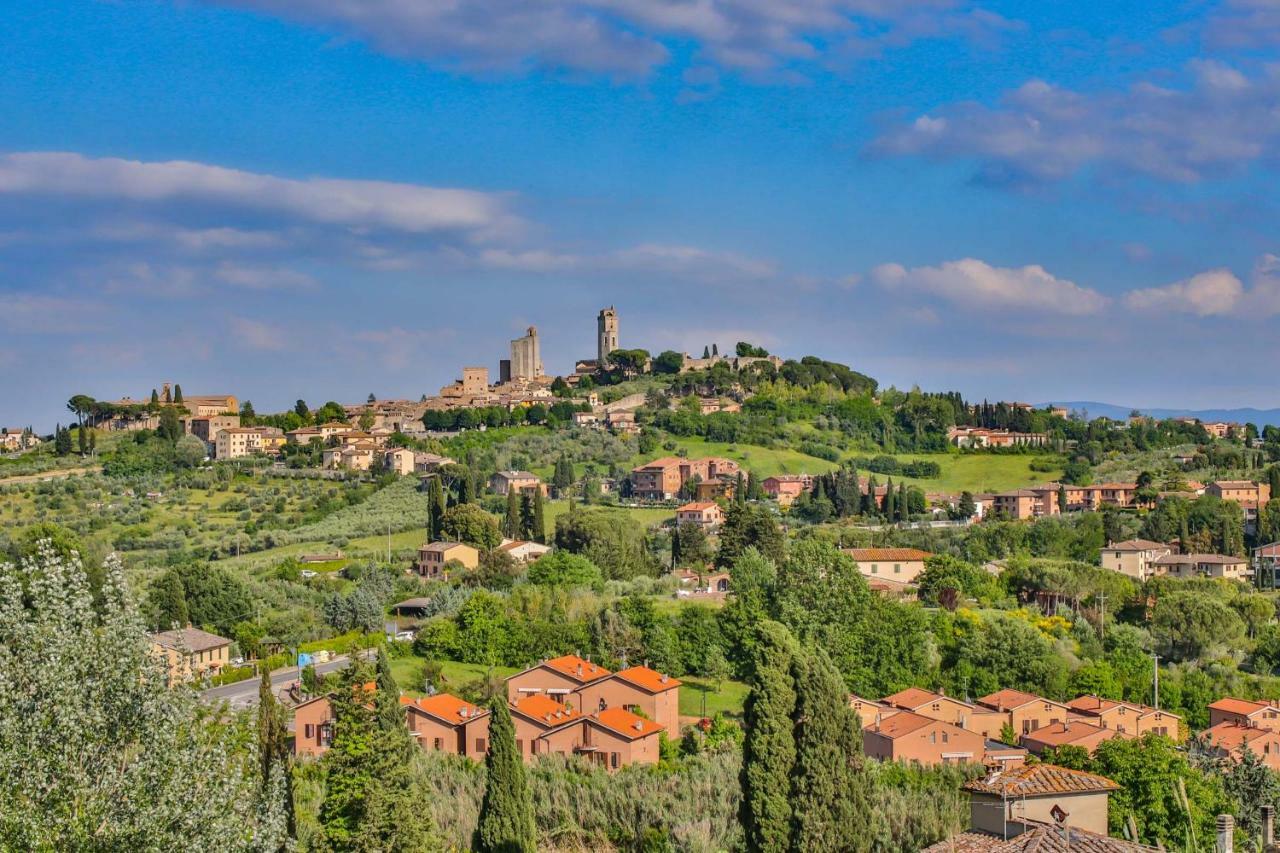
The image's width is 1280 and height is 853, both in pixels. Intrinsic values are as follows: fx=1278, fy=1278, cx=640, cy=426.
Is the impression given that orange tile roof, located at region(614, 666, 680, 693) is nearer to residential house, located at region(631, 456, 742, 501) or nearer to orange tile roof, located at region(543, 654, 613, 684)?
orange tile roof, located at region(543, 654, 613, 684)

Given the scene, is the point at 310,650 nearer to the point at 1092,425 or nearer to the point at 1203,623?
the point at 1203,623

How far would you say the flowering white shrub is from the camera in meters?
8.62

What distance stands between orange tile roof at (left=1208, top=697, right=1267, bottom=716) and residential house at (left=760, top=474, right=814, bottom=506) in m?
38.2

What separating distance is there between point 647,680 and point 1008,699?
29.8ft

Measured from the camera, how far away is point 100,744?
9031 mm

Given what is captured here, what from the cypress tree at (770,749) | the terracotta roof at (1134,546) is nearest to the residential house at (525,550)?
the terracotta roof at (1134,546)

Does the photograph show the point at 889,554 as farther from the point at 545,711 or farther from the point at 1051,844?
the point at 1051,844

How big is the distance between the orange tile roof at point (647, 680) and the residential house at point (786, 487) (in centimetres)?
4030

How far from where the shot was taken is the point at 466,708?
28.4m

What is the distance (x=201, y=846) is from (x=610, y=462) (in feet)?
228

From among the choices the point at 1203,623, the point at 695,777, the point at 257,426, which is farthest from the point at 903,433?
the point at 695,777

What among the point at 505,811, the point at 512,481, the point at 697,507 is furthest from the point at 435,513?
the point at 505,811

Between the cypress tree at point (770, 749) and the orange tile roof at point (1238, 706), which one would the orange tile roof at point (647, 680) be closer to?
the cypress tree at point (770, 749)

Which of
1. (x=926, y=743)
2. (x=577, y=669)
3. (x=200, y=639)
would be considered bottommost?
(x=926, y=743)
